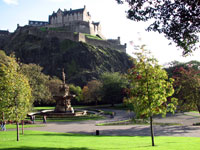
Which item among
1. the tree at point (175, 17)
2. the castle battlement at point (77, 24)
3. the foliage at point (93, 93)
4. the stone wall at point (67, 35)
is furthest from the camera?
the castle battlement at point (77, 24)

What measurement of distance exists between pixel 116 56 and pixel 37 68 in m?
57.3

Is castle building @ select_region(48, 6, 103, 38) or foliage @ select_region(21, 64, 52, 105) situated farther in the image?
castle building @ select_region(48, 6, 103, 38)

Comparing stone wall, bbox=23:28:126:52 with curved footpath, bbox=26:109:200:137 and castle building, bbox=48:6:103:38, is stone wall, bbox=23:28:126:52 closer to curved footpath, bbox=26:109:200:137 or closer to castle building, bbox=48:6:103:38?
castle building, bbox=48:6:103:38

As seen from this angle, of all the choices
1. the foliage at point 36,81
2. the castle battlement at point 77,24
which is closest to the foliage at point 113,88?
the foliage at point 36,81

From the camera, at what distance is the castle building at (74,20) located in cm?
9862

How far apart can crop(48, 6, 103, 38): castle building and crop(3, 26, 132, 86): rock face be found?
13.4 meters

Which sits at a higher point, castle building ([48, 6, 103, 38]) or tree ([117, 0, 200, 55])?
castle building ([48, 6, 103, 38])

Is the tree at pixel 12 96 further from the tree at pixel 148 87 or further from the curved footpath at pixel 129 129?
the curved footpath at pixel 129 129

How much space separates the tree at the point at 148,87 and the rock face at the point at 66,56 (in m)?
66.2

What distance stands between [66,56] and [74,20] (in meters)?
25.1

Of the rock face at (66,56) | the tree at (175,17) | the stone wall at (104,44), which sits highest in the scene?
the stone wall at (104,44)

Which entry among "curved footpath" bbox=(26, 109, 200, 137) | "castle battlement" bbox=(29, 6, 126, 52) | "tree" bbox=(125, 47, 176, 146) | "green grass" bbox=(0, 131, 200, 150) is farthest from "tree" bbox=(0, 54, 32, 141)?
"castle battlement" bbox=(29, 6, 126, 52)

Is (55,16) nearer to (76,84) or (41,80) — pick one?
(76,84)

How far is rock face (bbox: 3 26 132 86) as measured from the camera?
81750 mm
